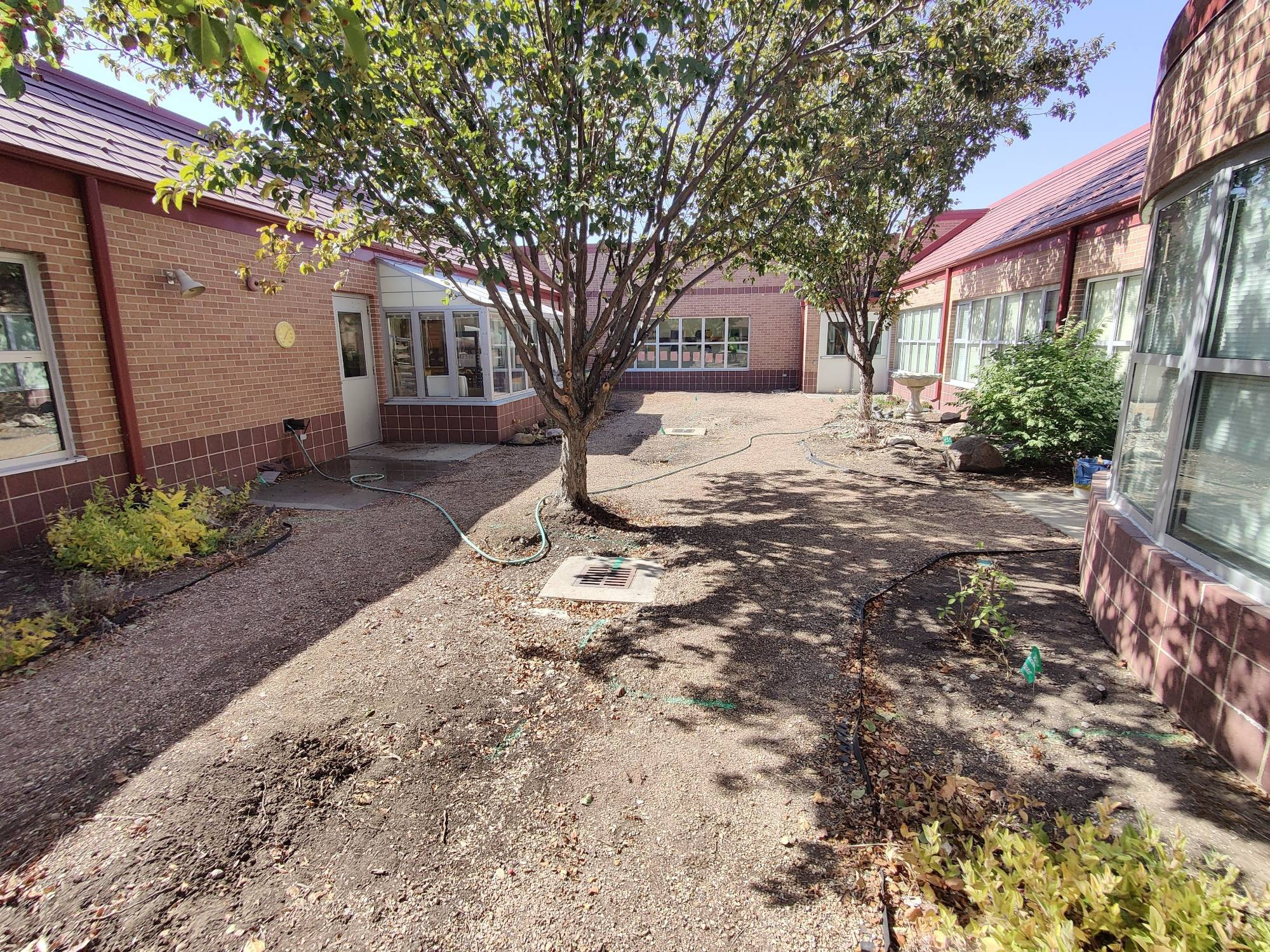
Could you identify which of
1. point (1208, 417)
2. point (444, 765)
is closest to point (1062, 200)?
point (1208, 417)

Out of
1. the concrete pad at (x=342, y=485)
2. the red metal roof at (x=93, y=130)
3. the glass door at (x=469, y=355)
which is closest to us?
the red metal roof at (x=93, y=130)

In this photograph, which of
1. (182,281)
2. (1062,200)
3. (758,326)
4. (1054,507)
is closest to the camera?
(182,281)

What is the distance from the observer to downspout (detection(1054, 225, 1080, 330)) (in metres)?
9.45

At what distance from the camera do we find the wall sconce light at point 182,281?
666cm

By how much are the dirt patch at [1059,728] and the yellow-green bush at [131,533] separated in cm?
547

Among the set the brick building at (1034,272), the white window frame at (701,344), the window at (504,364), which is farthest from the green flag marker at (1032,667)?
the white window frame at (701,344)

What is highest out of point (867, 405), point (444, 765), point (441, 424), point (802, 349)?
point (802, 349)

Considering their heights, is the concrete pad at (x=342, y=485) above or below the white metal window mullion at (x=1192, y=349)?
below

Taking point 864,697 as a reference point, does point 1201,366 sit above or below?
above

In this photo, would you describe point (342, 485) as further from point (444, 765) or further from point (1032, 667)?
point (1032, 667)

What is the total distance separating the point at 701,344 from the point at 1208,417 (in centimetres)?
1928

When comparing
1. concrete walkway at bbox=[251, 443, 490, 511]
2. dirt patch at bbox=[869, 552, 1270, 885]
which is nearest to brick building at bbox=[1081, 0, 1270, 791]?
dirt patch at bbox=[869, 552, 1270, 885]

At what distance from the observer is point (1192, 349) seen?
3.18 metres

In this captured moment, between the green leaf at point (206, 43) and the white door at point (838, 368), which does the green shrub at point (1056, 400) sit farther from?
the white door at point (838, 368)
